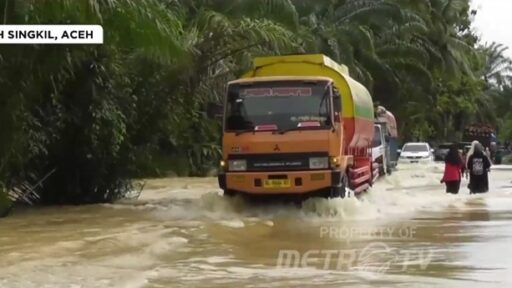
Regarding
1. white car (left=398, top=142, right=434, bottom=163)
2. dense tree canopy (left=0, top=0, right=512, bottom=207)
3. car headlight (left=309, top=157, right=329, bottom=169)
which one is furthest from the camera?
white car (left=398, top=142, right=434, bottom=163)

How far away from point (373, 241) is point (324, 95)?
435 centimetres

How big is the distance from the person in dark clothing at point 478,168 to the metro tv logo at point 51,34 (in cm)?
1033

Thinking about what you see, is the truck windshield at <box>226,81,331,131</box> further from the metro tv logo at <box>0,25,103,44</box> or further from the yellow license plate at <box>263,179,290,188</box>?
the metro tv logo at <box>0,25,103,44</box>

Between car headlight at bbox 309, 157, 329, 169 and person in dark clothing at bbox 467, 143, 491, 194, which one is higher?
car headlight at bbox 309, 157, 329, 169

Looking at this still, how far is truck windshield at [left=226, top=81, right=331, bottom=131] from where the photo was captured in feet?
54.5

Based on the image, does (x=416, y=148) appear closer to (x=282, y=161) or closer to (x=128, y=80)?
(x=128, y=80)

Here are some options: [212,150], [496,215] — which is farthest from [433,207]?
[212,150]

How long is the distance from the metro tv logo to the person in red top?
9839 millimetres

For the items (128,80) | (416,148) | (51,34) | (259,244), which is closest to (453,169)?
(128,80)

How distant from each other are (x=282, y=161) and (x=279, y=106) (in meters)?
1.04

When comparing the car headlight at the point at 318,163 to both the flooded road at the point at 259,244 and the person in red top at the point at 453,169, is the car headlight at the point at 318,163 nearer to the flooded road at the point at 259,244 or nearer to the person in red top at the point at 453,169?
the flooded road at the point at 259,244

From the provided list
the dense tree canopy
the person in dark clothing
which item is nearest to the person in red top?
the person in dark clothing

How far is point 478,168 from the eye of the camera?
2262 cm

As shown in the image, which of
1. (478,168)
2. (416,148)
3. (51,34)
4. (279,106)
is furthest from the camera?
(416,148)
